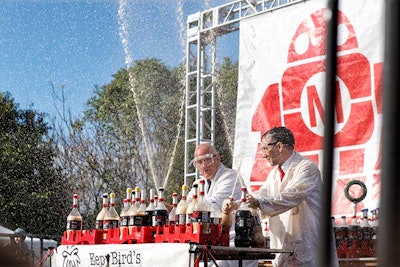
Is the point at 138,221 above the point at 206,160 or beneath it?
beneath

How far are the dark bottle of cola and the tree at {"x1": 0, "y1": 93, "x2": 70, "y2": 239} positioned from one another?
924 centimetres

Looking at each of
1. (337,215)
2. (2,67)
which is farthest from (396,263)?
(2,67)

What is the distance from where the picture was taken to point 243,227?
3.19m

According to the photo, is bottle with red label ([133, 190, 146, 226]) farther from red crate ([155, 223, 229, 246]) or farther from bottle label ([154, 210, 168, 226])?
red crate ([155, 223, 229, 246])

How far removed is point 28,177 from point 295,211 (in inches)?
398

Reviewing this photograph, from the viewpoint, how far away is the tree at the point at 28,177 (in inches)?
497

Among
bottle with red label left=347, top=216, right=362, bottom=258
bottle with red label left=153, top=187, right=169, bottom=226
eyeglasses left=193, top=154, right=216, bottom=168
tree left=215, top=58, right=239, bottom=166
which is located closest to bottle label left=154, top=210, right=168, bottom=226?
bottle with red label left=153, top=187, right=169, bottom=226

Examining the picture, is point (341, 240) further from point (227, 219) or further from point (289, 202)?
point (227, 219)

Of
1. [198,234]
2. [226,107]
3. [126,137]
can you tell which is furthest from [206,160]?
[126,137]

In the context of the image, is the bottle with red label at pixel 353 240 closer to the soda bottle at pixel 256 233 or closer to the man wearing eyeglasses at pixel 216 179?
the man wearing eyeglasses at pixel 216 179

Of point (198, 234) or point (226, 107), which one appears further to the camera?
point (226, 107)

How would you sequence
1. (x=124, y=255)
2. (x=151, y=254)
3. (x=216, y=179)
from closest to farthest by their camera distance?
(x=151, y=254)
(x=124, y=255)
(x=216, y=179)

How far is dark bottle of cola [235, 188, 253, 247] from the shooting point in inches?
125

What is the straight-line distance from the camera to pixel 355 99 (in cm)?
523
